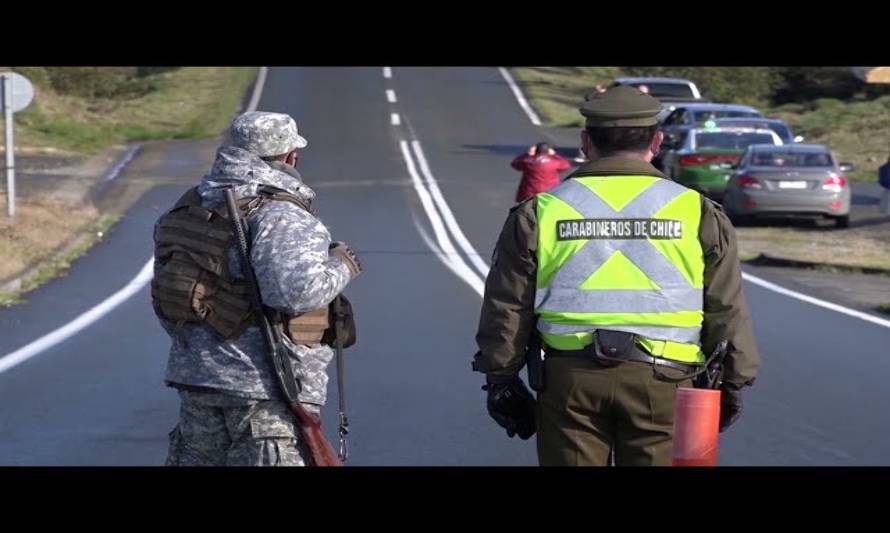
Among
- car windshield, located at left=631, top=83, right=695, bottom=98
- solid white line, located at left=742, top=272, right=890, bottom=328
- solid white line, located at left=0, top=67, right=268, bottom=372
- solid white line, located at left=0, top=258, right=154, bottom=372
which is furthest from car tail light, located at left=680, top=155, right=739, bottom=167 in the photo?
solid white line, located at left=0, top=258, right=154, bottom=372

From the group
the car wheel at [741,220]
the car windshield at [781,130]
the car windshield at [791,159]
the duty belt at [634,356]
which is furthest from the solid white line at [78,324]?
the car windshield at [781,130]

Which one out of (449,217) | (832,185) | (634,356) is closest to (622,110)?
(634,356)

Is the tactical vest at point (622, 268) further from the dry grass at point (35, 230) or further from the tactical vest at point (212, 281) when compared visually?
the dry grass at point (35, 230)

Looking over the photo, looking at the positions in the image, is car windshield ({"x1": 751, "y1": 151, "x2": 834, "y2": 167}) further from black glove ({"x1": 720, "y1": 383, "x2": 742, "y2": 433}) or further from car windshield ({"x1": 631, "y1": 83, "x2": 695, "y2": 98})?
black glove ({"x1": 720, "y1": 383, "x2": 742, "y2": 433})

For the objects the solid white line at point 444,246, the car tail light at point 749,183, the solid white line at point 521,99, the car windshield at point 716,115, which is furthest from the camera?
the solid white line at point 521,99

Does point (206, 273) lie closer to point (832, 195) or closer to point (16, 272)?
point (16, 272)

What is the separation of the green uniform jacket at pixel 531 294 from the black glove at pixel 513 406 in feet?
0.19

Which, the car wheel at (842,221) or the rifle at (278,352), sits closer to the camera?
the rifle at (278,352)

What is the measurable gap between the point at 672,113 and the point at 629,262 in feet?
94.2

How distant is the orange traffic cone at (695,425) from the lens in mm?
4883

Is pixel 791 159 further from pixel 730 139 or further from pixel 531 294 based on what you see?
pixel 531 294

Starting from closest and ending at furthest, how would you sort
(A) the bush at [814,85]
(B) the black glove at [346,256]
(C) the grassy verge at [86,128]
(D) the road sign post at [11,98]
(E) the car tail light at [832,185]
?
1. (B) the black glove at [346,256]
2. (C) the grassy verge at [86,128]
3. (D) the road sign post at [11,98]
4. (E) the car tail light at [832,185]
5. (A) the bush at [814,85]

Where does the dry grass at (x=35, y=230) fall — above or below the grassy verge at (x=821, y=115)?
above
